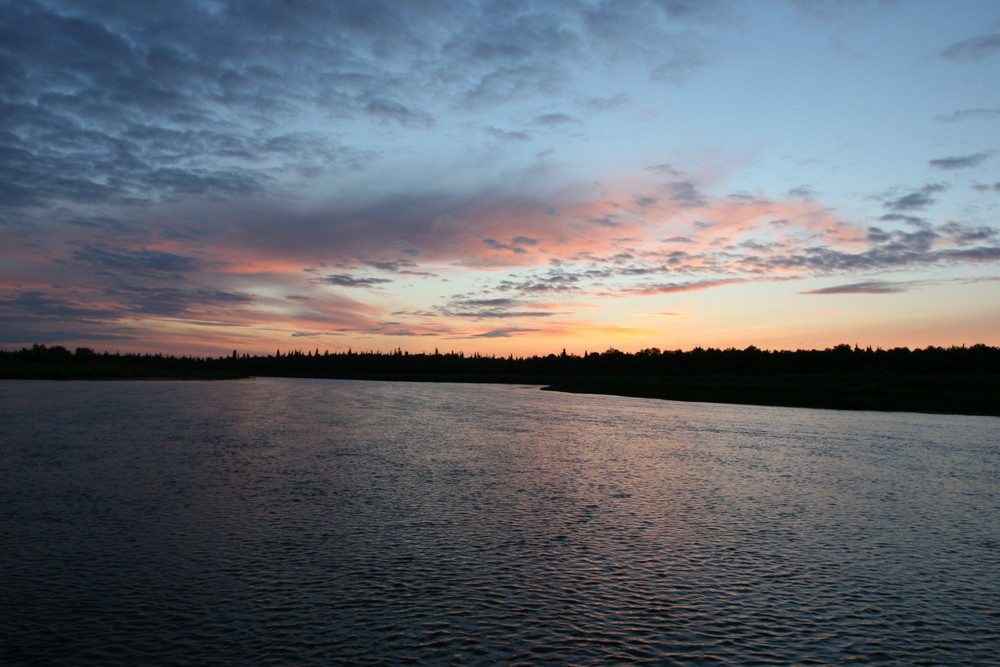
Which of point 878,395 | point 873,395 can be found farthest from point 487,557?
point 873,395

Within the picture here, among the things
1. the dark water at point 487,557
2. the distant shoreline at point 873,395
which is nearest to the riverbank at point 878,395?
the distant shoreline at point 873,395

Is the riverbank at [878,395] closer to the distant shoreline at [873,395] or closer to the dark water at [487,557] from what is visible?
the distant shoreline at [873,395]

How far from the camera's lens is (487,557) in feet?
52.1

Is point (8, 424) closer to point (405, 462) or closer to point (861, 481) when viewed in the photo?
point (405, 462)

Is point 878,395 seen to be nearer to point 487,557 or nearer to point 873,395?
point 873,395

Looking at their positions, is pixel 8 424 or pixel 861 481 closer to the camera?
pixel 861 481

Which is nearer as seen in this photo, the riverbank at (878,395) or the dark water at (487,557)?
the dark water at (487,557)

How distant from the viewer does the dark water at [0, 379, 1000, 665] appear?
1100 centimetres

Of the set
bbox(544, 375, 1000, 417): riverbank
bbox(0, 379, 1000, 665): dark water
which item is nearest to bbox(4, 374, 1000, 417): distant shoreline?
bbox(544, 375, 1000, 417): riverbank

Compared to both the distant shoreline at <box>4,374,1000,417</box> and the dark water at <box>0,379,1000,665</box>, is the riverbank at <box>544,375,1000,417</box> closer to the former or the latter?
the distant shoreline at <box>4,374,1000,417</box>

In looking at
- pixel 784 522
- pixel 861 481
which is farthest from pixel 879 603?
pixel 861 481

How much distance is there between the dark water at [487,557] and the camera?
11.0 metres

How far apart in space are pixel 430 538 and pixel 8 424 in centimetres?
4076

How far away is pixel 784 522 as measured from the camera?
66.6 feet
